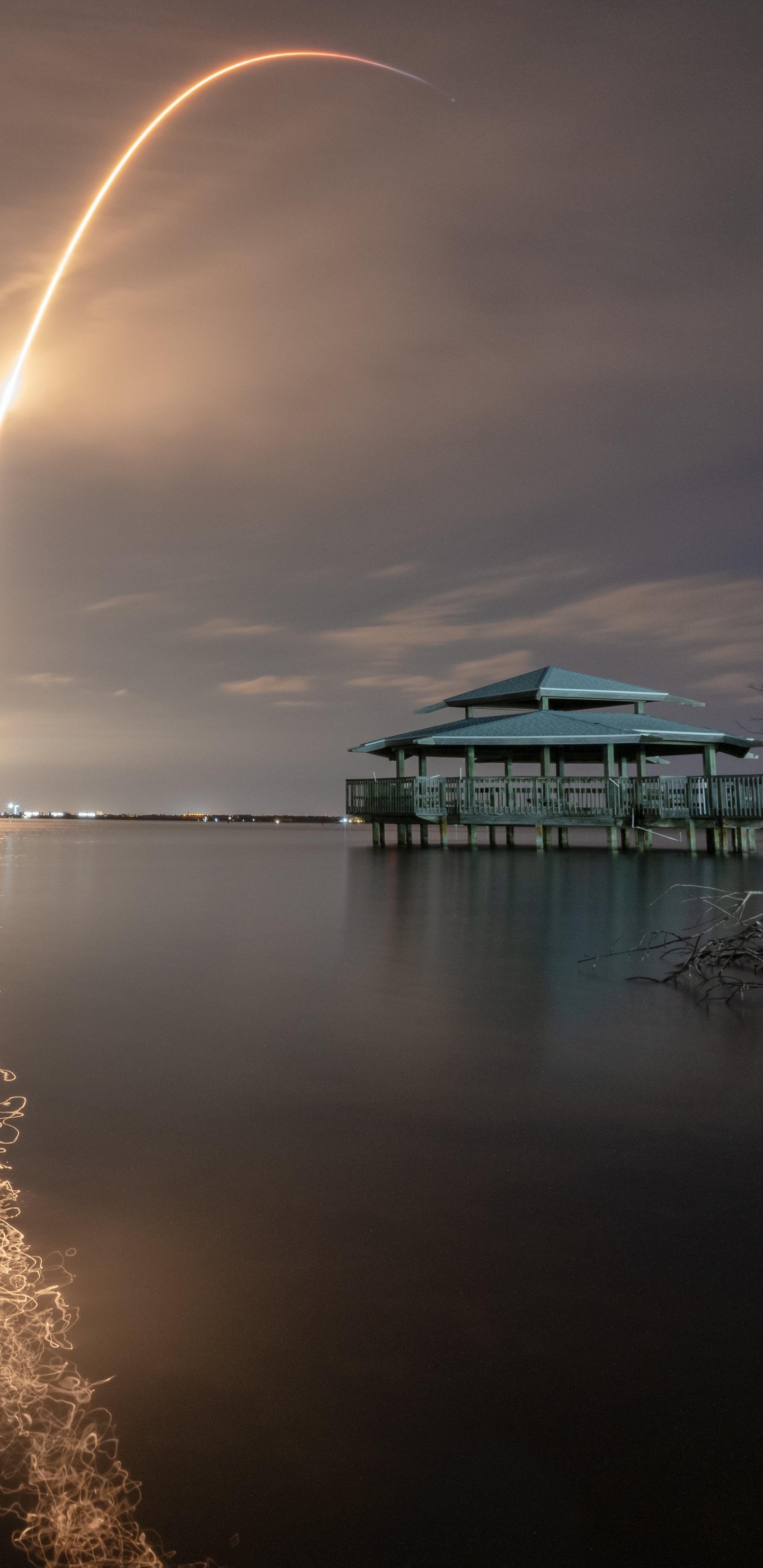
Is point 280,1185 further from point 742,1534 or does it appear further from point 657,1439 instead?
point 742,1534

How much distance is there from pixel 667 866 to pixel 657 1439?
19.5m

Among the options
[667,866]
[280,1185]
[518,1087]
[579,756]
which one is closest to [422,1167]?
[280,1185]

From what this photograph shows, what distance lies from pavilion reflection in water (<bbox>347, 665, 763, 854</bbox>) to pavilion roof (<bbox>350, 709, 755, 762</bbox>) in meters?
0.05

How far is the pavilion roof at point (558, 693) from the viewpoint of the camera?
29.5m

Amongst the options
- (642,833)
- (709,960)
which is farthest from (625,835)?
(709,960)

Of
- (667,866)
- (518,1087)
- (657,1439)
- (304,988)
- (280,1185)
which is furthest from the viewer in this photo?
(667,866)

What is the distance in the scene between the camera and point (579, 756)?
3353 centimetres

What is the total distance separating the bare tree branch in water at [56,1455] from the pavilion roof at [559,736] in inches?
884

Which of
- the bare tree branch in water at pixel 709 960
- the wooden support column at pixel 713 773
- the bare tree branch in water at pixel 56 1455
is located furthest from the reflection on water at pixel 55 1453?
the wooden support column at pixel 713 773

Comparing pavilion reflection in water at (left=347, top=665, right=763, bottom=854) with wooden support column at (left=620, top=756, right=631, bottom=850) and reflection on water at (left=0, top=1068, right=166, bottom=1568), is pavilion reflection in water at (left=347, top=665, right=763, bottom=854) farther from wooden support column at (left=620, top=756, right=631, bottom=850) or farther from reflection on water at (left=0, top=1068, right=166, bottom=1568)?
reflection on water at (left=0, top=1068, right=166, bottom=1568)

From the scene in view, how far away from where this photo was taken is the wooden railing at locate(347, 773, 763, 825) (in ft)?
81.5

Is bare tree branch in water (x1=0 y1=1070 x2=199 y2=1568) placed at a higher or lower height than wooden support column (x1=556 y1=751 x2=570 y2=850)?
lower

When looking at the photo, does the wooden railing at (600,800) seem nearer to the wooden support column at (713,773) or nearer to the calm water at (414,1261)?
the wooden support column at (713,773)

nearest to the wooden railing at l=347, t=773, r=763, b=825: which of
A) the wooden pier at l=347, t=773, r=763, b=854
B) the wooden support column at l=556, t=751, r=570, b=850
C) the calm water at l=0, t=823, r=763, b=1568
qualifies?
the wooden pier at l=347, t=773, r=763, b=854
